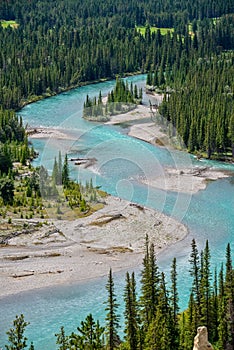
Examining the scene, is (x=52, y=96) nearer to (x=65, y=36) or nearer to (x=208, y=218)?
(x=65, y=36)

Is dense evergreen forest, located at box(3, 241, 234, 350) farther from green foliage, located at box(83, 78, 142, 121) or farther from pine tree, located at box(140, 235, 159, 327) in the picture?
green foliage, located at box(83, 78, 142, 121)

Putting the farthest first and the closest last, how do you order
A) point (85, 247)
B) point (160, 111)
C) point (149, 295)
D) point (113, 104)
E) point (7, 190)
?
point (113, 104), point (160, 111), point (7, 190), point (85, 247), point (149, 295)

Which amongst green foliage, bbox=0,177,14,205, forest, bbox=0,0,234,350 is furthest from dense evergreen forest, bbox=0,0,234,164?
green foliage, bbox=0,177,14,205

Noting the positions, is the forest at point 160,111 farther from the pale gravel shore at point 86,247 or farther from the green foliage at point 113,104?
the pale gravel shore at point 86,247

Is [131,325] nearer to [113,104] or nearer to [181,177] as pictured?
[181,177]

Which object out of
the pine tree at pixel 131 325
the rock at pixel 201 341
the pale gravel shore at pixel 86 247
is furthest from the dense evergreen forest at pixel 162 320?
the pale gravel shore at pixel 86 247

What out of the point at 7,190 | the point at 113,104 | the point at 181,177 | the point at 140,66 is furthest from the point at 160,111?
the point at 140,66
